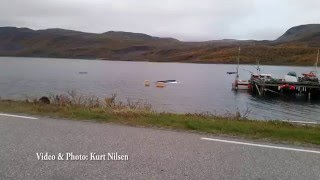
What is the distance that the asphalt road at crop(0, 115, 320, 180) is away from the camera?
19.7 ft

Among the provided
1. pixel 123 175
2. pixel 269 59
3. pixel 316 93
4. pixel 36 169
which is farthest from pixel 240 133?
pixel 269 59

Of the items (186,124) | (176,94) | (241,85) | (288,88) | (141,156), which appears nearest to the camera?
(141,156)

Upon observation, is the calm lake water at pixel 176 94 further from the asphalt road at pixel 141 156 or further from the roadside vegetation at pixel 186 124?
the asphalt road at pixel 141 156

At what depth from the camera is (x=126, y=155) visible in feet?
23.0

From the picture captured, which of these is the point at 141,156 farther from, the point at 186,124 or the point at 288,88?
the point at 288,88

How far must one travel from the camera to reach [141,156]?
23.0ft

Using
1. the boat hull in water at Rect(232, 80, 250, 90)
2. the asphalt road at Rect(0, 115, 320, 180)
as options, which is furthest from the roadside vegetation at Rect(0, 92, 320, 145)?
the boat hull in water at Rect(232, 80, 250, 90)

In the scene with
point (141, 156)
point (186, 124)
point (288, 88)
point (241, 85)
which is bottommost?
point (241, 85)

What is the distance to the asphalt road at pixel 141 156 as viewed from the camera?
19.7 feet

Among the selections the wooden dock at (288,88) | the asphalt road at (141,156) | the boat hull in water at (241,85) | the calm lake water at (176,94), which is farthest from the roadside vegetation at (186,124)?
the boat hull in water at (241,85)

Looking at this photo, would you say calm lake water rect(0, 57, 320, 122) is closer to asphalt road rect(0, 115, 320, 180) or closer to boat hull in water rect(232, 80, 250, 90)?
boat hull in water rect(232, 80, 250, 90)

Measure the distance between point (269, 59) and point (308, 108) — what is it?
152719 mm

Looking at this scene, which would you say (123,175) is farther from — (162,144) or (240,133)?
(240,133)

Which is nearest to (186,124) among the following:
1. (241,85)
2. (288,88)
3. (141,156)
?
(141,156)
